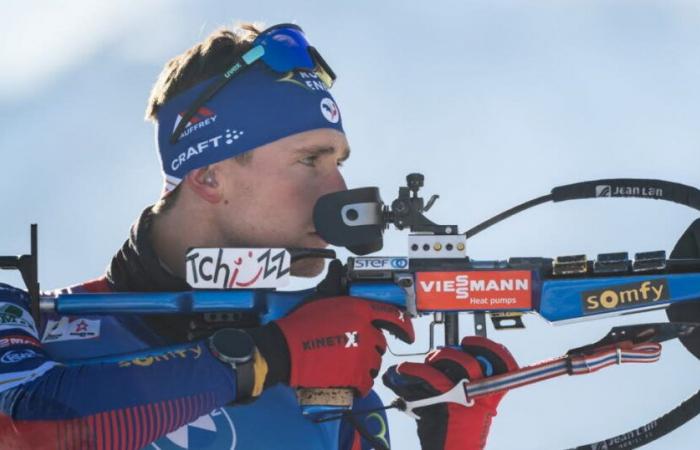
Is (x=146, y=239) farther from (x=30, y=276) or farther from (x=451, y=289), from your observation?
(x=451, y=289)

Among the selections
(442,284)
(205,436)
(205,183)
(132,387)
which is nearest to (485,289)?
(442,284)

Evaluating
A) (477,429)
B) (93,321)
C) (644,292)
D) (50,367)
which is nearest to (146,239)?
(93,321)

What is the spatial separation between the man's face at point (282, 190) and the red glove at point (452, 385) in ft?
3.91

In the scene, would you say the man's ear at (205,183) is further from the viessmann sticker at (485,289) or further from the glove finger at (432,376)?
the glove finger at (432,376)

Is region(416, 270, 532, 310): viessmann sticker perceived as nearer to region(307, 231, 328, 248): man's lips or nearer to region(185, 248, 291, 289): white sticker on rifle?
region(185, 248, 291, 289): white sticker on rifle

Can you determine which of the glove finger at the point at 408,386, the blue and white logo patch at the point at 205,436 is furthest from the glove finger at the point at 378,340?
the blue and white logo patch at the point at 205,436

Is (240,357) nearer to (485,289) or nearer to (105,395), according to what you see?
(105,395)

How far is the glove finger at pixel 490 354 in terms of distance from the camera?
7.13 m

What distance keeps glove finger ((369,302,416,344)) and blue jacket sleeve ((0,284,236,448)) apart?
0.87 m

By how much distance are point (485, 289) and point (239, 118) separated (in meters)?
2.33

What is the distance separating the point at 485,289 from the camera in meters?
7.14

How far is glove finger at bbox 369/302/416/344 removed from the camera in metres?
7.07

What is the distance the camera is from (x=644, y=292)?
708cm

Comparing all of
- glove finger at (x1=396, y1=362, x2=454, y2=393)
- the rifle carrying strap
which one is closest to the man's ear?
glove finger at (x1=396, y1=362, x2=454, y2=393)
